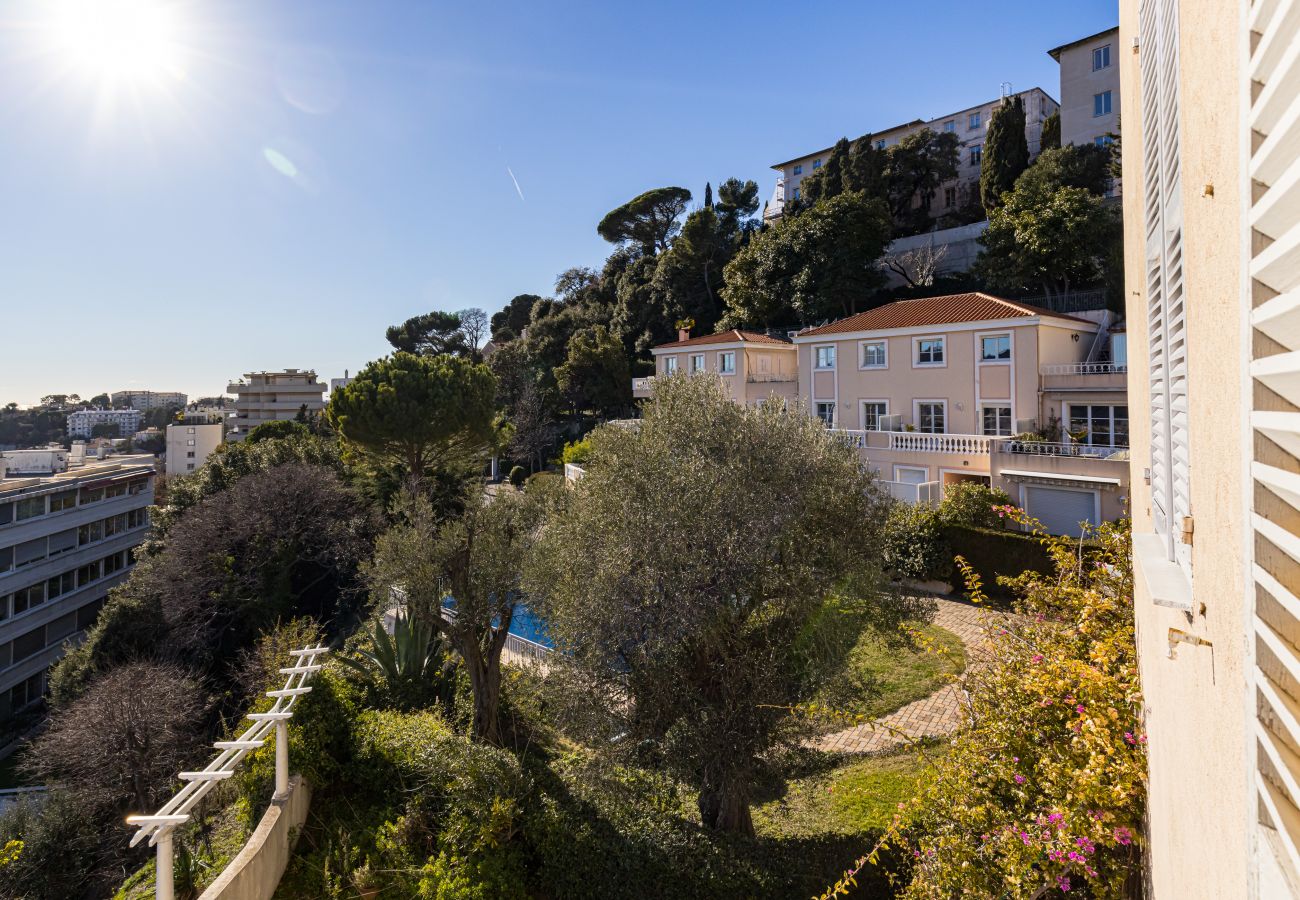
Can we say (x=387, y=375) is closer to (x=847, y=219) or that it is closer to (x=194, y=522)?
(x=194, y=522)

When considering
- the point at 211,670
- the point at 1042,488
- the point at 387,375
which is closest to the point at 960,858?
the point at 1042,488

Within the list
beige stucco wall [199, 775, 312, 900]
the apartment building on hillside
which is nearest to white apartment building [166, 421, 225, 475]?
beige stucco wall [199, 775, 312, 900]

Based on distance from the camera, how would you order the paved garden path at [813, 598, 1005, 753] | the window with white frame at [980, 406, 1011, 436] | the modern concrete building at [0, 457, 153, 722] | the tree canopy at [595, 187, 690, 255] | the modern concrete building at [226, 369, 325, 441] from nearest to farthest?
1. the paved garden path at [813, 598, 1005, 753]
2. the window with white frame at [980, 406, 1011, 436]
3. the modern concrete building at [0, 457, 153, 722]
4. the tree canopy at [595, 187, 690, 255]
5. the modern concrete building at [226, 369, 325, 441]

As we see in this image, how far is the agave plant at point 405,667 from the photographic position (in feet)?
44.3

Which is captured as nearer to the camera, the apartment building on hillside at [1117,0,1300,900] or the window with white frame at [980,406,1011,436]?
the apartment building on hillside at [1117,0,1300,900]

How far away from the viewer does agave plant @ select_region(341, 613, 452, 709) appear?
1352cm

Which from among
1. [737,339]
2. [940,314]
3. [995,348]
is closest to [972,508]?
[995,348]

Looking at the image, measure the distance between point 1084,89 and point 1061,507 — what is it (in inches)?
1414

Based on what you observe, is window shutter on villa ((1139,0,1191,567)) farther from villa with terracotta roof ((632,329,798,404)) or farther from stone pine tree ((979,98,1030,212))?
stone pine tree ((979,98,1030,212))

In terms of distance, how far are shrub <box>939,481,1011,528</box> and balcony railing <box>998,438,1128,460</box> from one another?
2396 millimetres

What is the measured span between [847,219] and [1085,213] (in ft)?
39.1

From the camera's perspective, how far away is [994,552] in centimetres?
1808

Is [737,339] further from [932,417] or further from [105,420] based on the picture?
[105,420]

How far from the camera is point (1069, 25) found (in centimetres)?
4256
